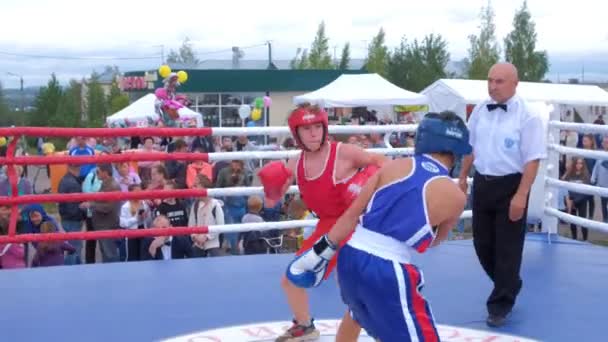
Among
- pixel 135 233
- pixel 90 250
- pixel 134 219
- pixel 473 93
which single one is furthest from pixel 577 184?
pixel 473 93

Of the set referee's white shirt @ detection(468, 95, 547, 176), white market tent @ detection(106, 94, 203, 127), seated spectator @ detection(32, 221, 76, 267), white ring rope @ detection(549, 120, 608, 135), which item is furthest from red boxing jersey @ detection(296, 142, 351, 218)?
white market tent @ detection(106, 94, 203, 127)

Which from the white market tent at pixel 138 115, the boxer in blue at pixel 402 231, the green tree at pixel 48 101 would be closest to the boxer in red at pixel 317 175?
the boxer in blue at pixel 402 231

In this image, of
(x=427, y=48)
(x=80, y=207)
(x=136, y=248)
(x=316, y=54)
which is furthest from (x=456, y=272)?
(x=316, y=54)

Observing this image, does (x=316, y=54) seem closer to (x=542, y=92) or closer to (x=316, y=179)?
(x=542, y=92)

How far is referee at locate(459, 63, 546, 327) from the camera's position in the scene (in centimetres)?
480

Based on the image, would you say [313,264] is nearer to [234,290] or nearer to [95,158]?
[234,290]

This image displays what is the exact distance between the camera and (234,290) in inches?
225

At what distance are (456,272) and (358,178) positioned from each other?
6.70ft

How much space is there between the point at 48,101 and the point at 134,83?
419 cm

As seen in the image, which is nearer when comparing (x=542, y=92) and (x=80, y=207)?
(x=80, y=207)

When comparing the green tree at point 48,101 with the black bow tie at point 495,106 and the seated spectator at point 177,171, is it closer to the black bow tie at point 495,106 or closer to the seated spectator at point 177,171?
the seated spectator at point 177,171

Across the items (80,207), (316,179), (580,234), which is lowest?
(580,234)

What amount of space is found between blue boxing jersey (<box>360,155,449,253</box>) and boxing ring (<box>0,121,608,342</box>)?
1529mm

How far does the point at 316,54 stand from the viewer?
151ft
